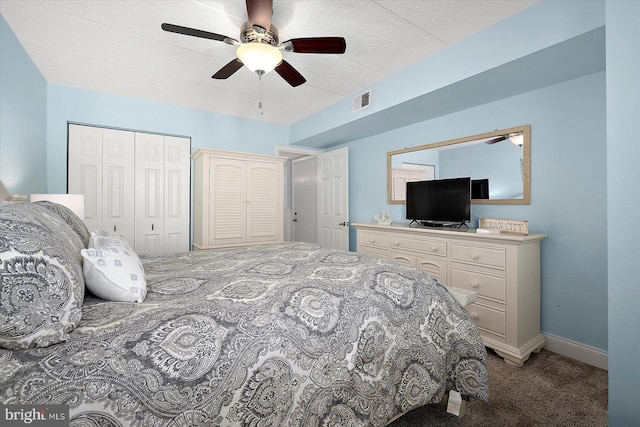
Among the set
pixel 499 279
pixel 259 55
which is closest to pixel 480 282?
pixel 499 279

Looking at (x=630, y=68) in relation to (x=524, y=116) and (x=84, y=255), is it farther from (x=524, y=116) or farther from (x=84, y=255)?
(x=84, y=255)

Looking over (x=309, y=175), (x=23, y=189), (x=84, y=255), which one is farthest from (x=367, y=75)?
(x=23, y=189)

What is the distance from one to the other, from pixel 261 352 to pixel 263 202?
306 cm

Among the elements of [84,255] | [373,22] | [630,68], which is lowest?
[84,255]

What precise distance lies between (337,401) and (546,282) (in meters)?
2.33

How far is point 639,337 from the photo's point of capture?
1263 mm

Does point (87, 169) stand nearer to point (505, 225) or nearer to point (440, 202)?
point (440, 202)

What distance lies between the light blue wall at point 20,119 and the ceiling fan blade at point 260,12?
6.13 ft

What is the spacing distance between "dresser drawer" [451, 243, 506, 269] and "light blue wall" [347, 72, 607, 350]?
518 millimetres

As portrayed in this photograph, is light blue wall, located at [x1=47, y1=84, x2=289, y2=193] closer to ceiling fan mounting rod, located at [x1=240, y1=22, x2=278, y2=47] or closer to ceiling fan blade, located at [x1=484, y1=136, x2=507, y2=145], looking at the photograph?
ceiling fan mounting rod, located at [x1=240, y1=22, x2=278, y2=47]

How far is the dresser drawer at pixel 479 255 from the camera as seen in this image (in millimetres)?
2244

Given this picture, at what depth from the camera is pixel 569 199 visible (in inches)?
89.1

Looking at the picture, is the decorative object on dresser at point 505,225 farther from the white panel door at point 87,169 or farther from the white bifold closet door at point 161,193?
the white panel door at point 87,169

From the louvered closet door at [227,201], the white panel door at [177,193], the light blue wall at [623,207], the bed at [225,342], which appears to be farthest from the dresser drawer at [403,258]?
the white panel door at [177,193]
